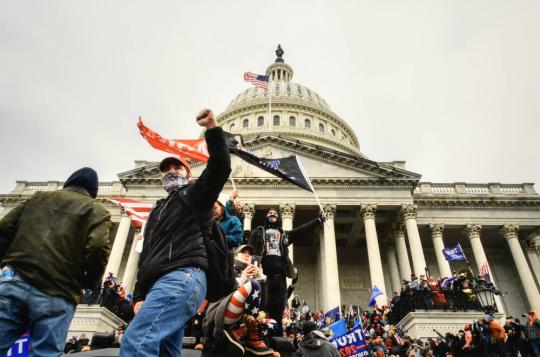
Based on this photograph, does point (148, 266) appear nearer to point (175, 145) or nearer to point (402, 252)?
point (175, 145)

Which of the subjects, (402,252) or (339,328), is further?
(402,252)

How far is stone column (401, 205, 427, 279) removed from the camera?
25078 millimetres

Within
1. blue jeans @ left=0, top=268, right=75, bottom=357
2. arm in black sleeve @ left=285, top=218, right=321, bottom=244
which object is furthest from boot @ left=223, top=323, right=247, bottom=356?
arm in black sleeve @ left=285, top=218, right=321, bottom=244

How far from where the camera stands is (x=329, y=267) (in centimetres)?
2530

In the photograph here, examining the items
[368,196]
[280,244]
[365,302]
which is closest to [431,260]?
[365,302]

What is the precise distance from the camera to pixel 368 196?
93.4 ft

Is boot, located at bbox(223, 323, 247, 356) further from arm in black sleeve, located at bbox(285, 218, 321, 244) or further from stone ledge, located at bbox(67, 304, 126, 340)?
stone ledge, located at bbox(67, 304, 126, 340)

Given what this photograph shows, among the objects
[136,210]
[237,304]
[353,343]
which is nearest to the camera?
[237,304]

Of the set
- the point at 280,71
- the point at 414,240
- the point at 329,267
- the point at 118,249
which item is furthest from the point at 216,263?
the point at 280,71

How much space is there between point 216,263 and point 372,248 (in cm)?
2425

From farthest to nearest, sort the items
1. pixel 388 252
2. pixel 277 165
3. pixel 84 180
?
1. pixel 388 252
2. pixel 277 165
3. pixel 84 180

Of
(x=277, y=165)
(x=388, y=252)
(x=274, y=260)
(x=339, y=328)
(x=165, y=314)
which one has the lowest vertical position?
(x=165, y=314)

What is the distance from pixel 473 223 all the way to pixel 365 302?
11279 millimetres

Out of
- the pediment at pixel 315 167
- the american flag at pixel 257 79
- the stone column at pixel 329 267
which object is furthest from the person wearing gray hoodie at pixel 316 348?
the american flag at pixel 257 79
